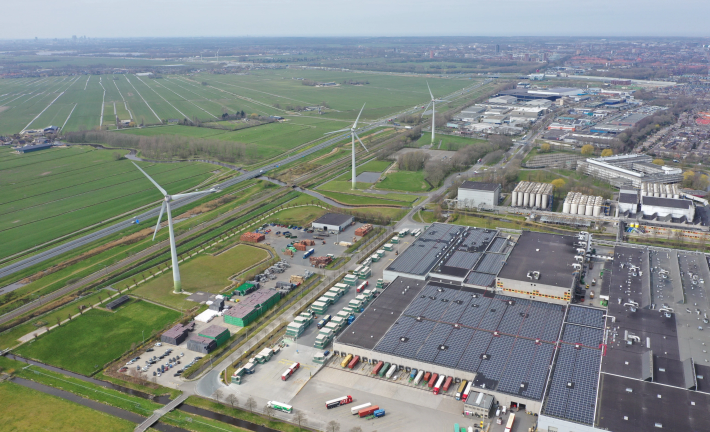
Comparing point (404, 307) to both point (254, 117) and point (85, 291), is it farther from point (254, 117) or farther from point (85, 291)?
point (254, 117)

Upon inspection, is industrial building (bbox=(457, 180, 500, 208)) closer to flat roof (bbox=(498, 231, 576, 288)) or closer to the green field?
flat roof (bbox=(498, 231, 576, 288))

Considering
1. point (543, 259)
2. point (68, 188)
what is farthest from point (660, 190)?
point (68, 188)

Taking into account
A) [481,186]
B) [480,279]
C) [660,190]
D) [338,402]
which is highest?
[481,186]

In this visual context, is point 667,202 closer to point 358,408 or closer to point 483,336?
point 483,336

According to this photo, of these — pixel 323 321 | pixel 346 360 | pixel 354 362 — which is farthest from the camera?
pixel 323 321

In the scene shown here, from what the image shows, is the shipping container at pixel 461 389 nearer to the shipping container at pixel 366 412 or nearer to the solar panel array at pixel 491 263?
the shipping container at pixel 366 412
